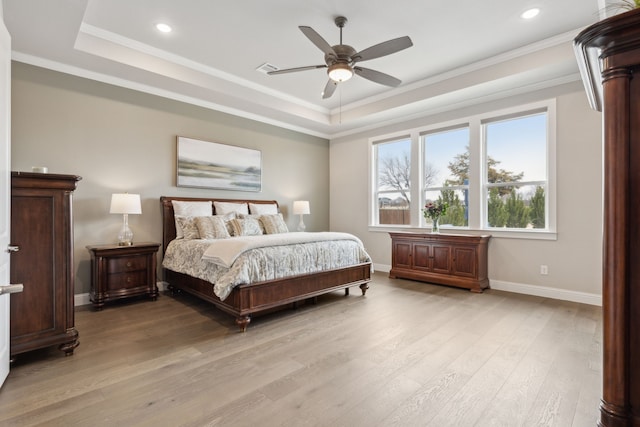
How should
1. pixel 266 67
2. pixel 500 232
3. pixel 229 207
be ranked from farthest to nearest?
pixel 229 207
pixel 500 232
pixel 266 67

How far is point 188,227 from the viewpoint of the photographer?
4238 mm

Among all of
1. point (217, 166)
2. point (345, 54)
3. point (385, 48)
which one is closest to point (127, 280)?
point (217, 166)

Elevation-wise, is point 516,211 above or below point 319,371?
above

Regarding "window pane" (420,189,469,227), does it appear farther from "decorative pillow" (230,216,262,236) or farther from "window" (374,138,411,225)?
"decorative pillow" (230,216,262,236)

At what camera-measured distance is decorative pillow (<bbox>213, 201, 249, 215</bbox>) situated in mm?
4863

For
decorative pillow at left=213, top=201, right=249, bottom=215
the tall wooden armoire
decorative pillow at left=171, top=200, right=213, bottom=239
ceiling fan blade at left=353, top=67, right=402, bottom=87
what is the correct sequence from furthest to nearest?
decorative pillow at left=213, top=201, right=249, bottom=215 < decorative pillow at left=171, top=200, right=213, bottom=239 < ceiling fan blade at left=353, top=67, right=402, bottom=87 < the tall wooden armoire

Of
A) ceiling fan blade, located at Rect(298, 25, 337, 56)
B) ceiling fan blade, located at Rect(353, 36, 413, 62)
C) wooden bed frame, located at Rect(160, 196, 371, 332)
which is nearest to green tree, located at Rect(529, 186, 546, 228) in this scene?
wooden bed frame, located at Rect(160, 196, 371, 332)

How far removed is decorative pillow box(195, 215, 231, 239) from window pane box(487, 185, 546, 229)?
381cm

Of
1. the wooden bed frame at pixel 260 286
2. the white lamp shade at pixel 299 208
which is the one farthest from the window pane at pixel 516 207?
the white lamp shade at pixel 299 208

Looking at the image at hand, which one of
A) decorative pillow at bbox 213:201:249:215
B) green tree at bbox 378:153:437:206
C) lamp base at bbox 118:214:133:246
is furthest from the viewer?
green tree at bbox 378:153:437:206

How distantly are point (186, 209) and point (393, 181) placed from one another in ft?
11.9

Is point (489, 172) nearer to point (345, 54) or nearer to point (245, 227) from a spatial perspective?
point (345, 54)

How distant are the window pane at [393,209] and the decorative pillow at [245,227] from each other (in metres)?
2.59

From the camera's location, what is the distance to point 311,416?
1741 mm
